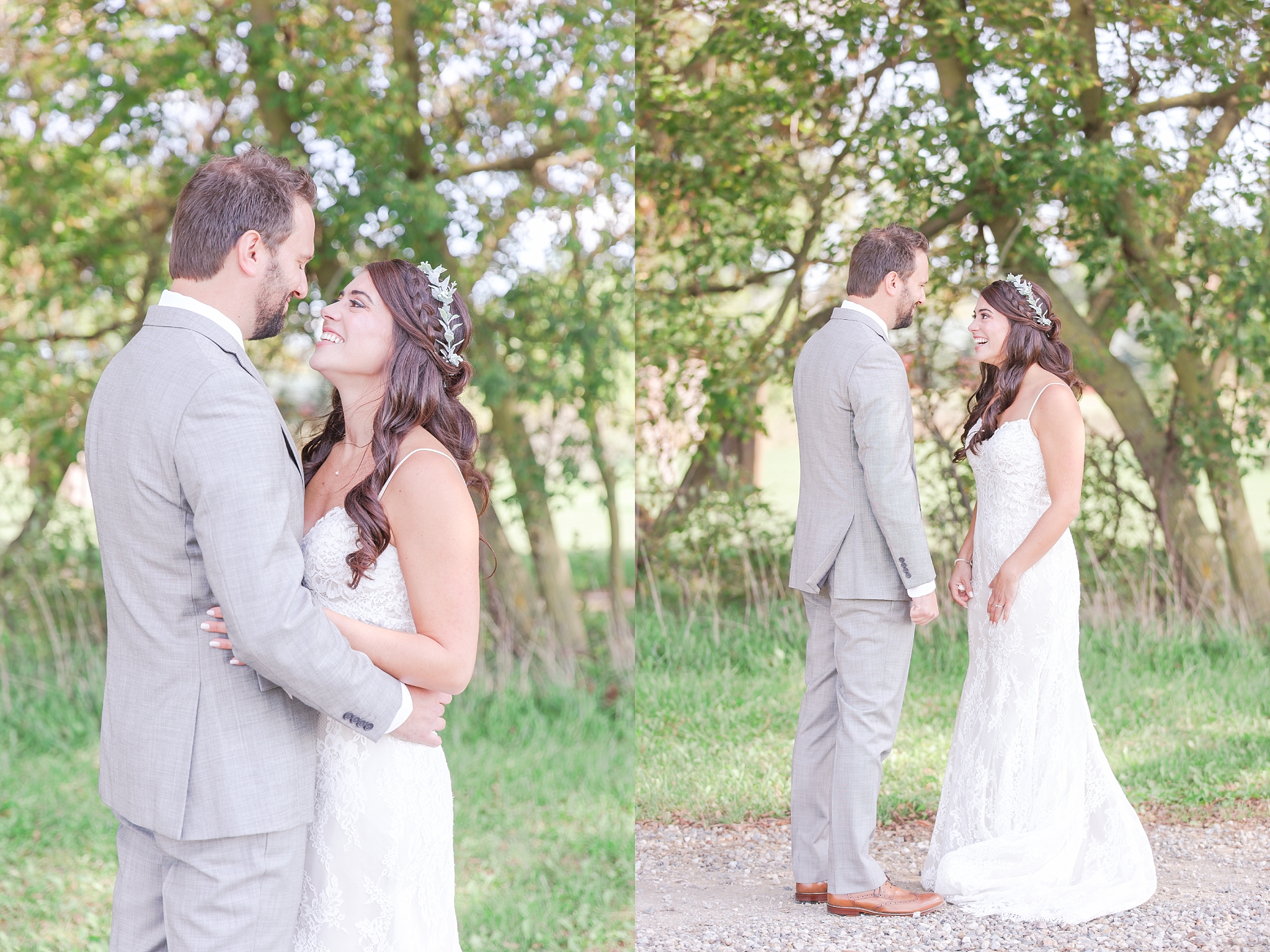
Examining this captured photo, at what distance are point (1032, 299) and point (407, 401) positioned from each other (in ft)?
6.78

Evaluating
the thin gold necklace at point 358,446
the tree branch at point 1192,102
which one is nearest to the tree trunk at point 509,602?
the tree branch at point 1192,102

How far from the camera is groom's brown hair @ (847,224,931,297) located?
304 centimetres

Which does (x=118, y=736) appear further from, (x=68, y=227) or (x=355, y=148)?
(x=68, y=227)

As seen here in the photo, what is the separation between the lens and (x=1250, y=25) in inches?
163

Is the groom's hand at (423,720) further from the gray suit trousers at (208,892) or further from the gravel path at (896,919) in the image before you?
the gravel path at (896,919)

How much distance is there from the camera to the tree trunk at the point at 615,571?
576 cm

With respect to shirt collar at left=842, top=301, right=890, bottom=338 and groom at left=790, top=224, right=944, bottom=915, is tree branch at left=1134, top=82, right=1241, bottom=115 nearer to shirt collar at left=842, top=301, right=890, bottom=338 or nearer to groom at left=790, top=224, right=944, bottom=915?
groom at left=790, top=224, right=944, bottom=915

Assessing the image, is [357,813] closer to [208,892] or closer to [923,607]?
[208,892]

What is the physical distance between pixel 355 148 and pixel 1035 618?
3.87m

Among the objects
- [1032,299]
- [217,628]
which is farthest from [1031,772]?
[217,628]

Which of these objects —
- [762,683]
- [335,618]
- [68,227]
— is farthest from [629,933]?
[68,227]

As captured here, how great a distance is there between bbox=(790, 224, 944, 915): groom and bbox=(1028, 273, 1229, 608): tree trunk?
6.02 feet

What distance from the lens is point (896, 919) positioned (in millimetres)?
3037

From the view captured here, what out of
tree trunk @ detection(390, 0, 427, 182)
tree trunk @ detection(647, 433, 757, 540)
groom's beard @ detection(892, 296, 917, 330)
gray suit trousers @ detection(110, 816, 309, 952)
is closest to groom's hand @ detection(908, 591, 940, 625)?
groom's beard @ detection(892, 296, 917, 330)
